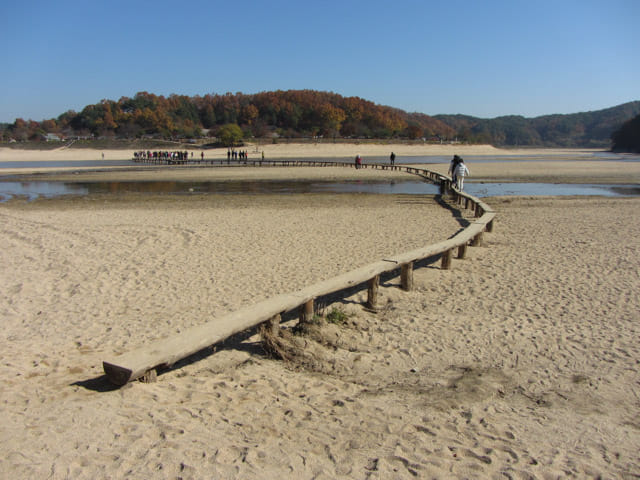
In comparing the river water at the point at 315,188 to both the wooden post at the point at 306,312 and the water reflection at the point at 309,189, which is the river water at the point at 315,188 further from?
the wooden post at the point at 306,312

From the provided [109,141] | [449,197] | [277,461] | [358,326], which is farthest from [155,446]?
[109,141]

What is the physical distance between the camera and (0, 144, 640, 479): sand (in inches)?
133

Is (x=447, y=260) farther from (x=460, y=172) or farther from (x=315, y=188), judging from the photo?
(x=315, y=188)

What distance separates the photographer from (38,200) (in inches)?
824

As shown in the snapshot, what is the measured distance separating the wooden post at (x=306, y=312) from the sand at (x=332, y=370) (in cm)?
24

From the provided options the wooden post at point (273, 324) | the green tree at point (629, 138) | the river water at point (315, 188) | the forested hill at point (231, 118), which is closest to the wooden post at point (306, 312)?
the wooden post at point (273, 324)

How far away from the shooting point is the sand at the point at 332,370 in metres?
3.39

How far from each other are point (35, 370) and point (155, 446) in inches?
87.5

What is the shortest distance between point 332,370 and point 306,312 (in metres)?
1.04

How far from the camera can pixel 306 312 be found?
5.84m

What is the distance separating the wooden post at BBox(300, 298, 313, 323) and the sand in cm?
24

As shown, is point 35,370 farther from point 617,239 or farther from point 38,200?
point 38,200

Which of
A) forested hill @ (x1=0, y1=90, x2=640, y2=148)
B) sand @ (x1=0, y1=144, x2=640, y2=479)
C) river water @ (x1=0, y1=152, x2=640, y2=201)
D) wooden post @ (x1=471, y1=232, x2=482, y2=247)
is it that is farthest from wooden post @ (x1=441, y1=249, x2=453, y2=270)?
forested hill @ (x1=0, y1=90, x2=640, y2=148)

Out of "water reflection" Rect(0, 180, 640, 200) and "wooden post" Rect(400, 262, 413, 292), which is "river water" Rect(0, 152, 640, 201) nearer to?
"water reflection" Rect(0, 180, 640, 200)
